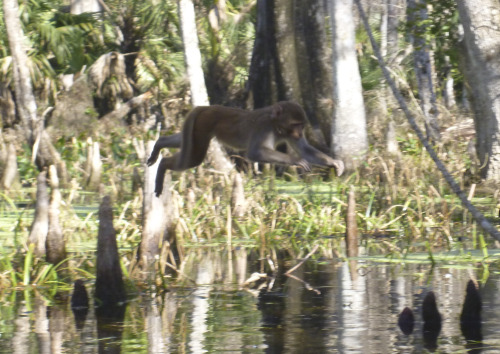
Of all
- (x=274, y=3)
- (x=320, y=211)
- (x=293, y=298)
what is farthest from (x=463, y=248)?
(x=274, y=3)

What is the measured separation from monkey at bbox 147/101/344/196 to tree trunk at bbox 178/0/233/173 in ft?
27.9

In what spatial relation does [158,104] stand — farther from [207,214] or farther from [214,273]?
[214,273]

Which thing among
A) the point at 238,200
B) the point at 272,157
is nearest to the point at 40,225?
the point at 238,200

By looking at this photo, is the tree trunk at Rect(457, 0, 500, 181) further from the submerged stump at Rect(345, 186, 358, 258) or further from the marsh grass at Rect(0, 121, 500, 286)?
the submerged stump at Rect(345, 186, 358, 258)

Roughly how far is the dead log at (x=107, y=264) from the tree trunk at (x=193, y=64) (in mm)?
9457

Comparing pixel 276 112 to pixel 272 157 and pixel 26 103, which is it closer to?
pixel 272 157

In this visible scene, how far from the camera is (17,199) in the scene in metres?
17.1

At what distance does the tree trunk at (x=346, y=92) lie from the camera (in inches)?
763

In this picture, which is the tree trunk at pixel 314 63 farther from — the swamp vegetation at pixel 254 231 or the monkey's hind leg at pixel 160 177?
the monkey's hind leg at pixel 160 177

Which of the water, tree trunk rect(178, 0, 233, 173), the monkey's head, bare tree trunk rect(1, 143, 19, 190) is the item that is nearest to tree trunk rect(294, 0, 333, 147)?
tree trunk rect(178, 0, 233, 173)

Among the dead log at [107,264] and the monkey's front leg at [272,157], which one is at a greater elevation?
the monkey's front leg at [272,157]

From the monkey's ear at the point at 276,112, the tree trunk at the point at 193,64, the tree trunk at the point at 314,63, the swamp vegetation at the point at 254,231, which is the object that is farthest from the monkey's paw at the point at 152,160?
the tree trunk at the point at 314,63

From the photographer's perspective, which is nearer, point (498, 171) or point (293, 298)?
point (293, 298)

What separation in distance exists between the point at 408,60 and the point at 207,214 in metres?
13.3
